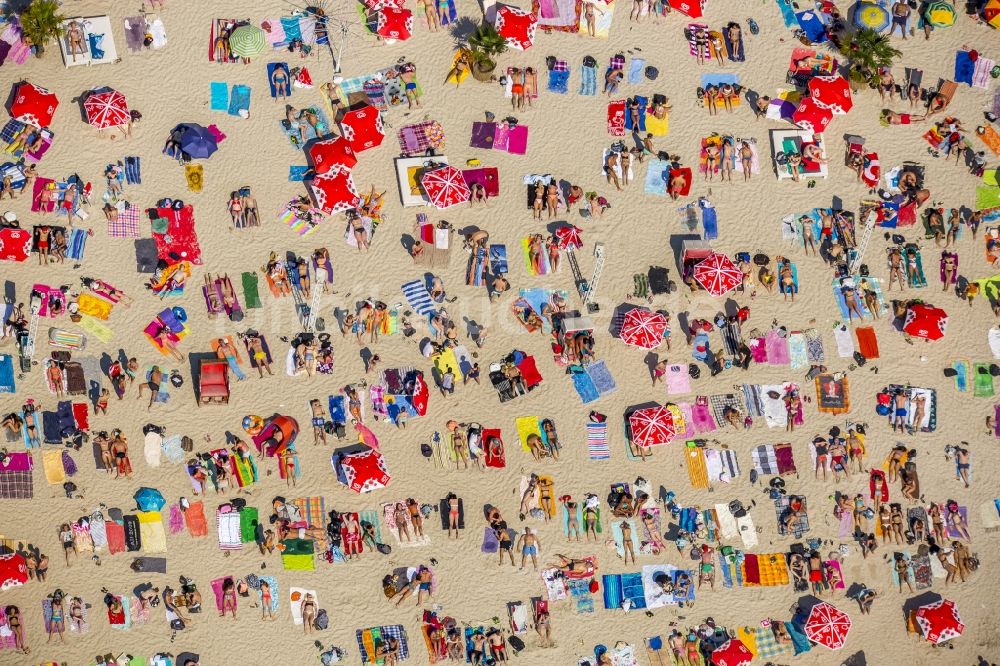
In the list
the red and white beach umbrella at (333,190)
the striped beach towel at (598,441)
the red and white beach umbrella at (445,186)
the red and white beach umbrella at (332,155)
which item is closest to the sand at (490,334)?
the striped beach towel at (598,441)

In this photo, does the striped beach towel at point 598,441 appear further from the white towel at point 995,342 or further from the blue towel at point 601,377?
the white towel at point 995,342

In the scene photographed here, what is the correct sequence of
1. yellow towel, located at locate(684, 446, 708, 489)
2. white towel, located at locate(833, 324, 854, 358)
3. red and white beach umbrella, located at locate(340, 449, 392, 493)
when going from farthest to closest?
white towel, located at locate(833, 324, 854, 358) → yellow towel, located at locate(684, 446, 708, 489) → red and white beach umbrella, located at locate(340, 449, 392, 493)

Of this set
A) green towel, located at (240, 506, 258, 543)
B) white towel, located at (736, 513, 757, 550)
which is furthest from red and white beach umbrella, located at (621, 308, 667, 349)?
Result: green towel, located at (240, 506, 258, 543)

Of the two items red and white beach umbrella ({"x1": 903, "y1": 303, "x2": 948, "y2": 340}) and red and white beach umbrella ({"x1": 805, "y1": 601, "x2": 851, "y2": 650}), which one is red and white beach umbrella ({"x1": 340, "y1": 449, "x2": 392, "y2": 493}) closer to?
red and white beach umbrella ({"x1": 805, "y1": 601, "x2": 851, "y2": 650})

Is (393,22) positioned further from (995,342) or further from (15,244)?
(995,342)

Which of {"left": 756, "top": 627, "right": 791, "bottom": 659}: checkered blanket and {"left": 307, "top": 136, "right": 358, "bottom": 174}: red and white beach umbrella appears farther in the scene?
{"left": 756, "top": 627, "right": 791, "bottom": 659}: checkered blanket

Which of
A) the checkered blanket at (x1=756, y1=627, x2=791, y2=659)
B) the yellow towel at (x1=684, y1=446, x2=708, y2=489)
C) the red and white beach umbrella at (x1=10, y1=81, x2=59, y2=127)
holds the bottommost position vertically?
the checkered blanket at (x1=756, y1=627, x2=791, y2=659)

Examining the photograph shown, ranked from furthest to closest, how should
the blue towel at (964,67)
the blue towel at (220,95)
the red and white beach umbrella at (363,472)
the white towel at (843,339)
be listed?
1. the blue towel at (964,67)
2. the white towel at (843,339)
3. the blue towel at (220,95)
4. the red and white beach umbrella at (363,472)
